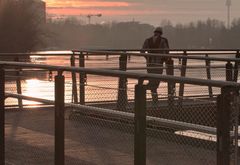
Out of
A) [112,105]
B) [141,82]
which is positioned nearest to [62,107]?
[141,82]

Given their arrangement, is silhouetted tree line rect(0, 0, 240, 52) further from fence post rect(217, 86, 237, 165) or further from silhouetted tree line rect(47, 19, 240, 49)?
fence post rect(217, 86, 237, 165)

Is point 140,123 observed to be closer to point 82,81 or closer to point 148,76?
point 148,76

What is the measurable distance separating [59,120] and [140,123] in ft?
4.17

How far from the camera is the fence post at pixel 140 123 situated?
5.52 m

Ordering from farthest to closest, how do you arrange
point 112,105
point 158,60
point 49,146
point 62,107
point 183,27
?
1. point 183,27
2. point 158,60
3. point 112,105
4. point 49,146
5. point 62,107

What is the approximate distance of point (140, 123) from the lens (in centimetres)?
555

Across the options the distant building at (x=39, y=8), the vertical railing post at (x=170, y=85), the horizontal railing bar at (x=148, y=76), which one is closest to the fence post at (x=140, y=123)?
the horizontal railing bar at (x=148, y=76)

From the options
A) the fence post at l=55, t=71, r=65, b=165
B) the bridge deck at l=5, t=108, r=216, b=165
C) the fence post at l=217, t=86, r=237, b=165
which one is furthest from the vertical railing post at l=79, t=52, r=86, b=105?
the fence post at l=217, t=86, r=237, b=165

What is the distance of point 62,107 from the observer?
6539 mm

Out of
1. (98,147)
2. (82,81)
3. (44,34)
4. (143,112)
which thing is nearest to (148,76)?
(143,112)

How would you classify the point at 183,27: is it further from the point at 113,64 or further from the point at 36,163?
the point at 36,163

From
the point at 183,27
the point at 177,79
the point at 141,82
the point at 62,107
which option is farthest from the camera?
the point at 183,27

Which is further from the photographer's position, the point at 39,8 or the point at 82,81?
the point at 39,8

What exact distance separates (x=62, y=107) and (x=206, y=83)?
209 centimetres
